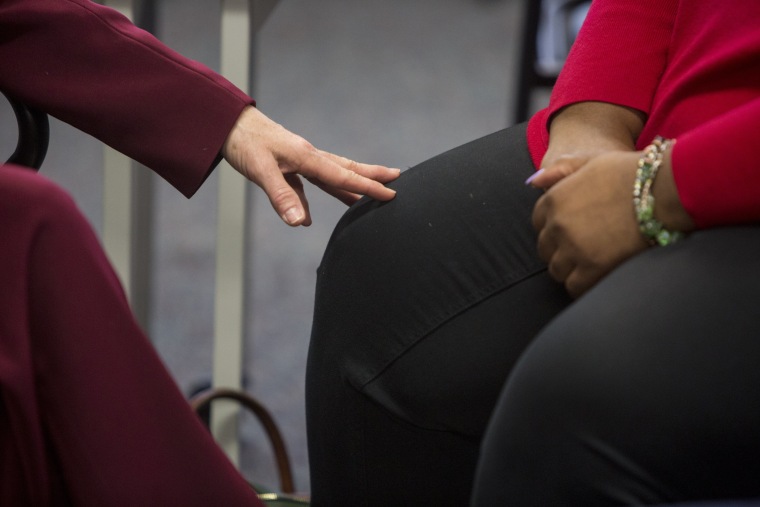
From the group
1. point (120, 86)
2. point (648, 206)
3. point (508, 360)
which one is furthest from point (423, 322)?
point (120, 86)

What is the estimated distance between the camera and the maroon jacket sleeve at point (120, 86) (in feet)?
2.08

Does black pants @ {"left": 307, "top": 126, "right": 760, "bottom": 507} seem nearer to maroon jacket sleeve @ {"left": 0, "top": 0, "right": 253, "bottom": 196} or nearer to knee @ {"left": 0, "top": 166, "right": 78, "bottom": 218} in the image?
maroon jacket sleeve @ {"left": 0, "top": 0, "right": 253, "bottom": 196}

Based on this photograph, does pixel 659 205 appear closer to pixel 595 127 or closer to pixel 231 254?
pixel 595 127

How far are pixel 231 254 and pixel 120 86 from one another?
0.43 meters

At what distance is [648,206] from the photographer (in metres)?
0.49

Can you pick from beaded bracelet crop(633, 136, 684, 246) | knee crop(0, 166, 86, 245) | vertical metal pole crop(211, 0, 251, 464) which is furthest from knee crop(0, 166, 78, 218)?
vertical metal pole crop(211, 0, 251, 464)

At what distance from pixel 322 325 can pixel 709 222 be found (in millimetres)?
294


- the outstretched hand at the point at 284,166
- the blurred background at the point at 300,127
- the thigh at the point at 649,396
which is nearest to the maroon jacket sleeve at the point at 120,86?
the outstretched hand at the point at 284,166

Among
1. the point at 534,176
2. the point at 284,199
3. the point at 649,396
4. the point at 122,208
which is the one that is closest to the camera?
the point at 649,396

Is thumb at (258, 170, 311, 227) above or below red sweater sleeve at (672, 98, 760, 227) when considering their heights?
below

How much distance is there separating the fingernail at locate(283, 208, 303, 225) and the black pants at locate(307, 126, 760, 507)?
0.03 meters

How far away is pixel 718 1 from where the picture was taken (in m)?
0.55

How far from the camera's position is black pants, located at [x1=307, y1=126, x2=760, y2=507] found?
42cm

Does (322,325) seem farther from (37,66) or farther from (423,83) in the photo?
(423,83)
